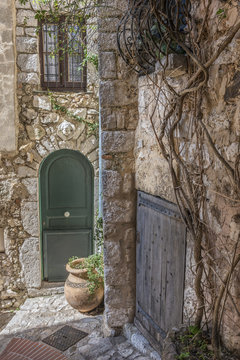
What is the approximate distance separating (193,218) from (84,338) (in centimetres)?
234

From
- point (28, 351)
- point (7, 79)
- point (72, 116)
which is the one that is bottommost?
point (28, 351)

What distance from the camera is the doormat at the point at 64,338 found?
3531mm

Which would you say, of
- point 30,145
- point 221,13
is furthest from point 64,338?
point 221,13

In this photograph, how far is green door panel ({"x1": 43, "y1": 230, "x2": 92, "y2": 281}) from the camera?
5293 mm

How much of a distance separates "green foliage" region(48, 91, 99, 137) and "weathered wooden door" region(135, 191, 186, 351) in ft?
6.85

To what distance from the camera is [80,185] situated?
529cm

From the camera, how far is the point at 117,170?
329 cm

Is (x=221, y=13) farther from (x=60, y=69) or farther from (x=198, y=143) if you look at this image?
(x=60, y=69)

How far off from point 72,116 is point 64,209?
1.53 m

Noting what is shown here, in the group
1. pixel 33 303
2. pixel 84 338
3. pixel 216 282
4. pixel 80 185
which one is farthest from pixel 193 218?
pixel 33 303

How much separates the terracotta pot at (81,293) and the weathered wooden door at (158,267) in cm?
114

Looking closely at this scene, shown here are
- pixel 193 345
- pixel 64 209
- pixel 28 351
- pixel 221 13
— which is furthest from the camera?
pixel 64 209

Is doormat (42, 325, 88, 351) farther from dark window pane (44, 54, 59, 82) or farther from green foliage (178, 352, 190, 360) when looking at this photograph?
dark window pane (44, 54, 59, 82)

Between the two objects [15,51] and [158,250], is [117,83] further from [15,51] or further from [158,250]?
[15,51]
